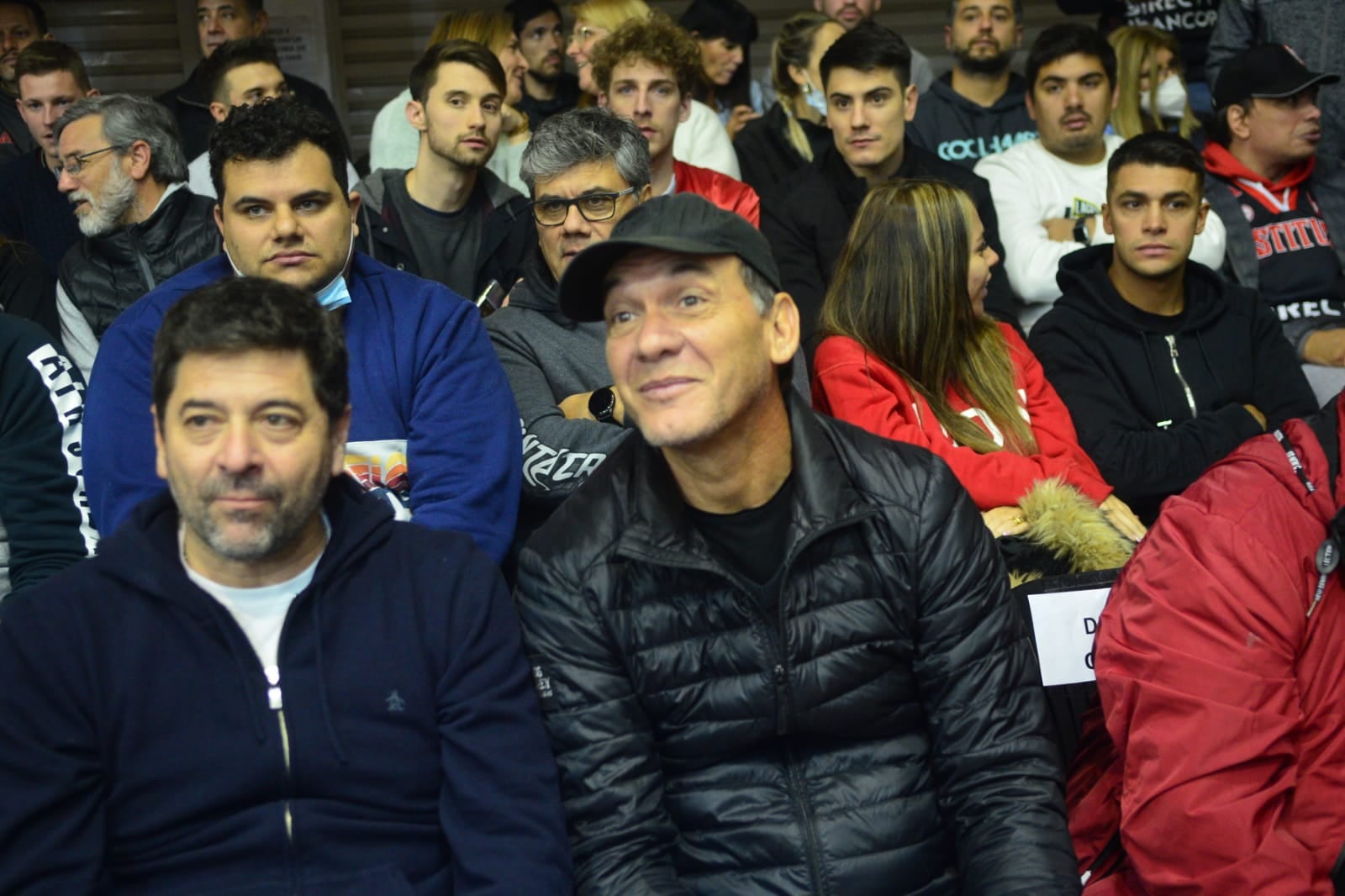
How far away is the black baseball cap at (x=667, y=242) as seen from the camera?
8.07 feet

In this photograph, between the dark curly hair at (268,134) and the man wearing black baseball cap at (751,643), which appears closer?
the man wearing black baseball cap at (751,643)

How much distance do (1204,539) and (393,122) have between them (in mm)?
4346

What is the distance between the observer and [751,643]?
2.50 meters

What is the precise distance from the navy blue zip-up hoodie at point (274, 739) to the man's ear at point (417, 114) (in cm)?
299

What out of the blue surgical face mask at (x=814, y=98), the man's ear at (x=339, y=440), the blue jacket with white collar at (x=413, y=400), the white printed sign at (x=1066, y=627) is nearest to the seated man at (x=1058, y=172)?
the blue surgical face mask at (x=814, y=98)

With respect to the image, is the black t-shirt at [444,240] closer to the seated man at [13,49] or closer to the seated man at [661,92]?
the seated man at [661,92]

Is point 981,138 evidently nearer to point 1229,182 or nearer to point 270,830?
point 1229,182

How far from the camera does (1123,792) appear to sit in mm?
2477

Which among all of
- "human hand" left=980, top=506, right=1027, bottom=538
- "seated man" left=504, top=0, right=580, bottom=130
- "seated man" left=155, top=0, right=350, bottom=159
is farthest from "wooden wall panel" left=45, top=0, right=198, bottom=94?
"human hand" left=980, top=506, right=1027, bottom=538

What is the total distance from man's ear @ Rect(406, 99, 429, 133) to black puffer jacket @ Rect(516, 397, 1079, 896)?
3.00m

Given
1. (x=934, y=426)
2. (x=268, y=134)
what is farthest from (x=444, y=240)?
(x=934, y=426)

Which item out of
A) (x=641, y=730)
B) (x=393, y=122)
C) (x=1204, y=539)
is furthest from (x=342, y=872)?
(x=393, y=122)

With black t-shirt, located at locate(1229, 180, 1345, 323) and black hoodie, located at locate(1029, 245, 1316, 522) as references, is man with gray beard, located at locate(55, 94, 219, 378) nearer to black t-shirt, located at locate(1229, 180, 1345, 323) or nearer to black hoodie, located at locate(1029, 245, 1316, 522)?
black hoodie, located at locate(1029, 245, 1316, 522)

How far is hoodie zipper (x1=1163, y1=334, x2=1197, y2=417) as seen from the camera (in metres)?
4.45
